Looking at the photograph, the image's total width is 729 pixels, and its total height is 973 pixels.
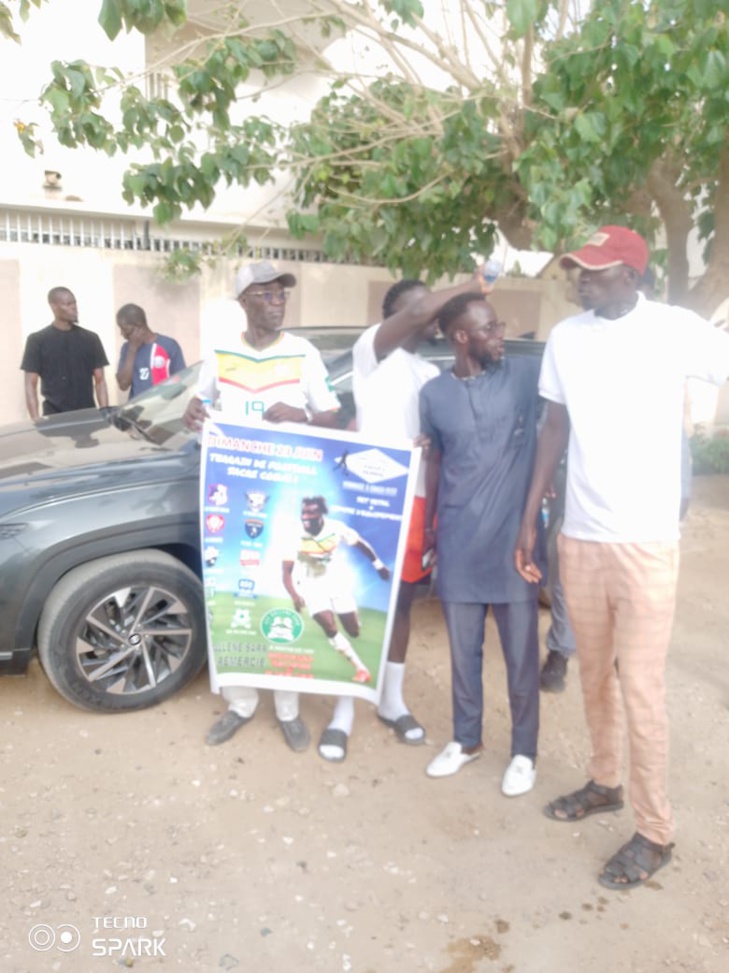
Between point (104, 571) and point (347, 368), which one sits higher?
point (347, 368)

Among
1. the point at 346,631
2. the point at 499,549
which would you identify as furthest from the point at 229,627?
the point at 499,549

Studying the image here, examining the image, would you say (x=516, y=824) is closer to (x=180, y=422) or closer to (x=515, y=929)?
(x=515, y=929)

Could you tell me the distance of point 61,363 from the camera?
599 cm

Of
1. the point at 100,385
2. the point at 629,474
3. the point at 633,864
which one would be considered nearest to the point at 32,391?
the point at 100,385

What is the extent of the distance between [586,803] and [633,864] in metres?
0.34

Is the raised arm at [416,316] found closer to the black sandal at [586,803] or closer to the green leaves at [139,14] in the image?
the green leaves at [139,14]

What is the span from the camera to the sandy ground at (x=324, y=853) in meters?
2.42

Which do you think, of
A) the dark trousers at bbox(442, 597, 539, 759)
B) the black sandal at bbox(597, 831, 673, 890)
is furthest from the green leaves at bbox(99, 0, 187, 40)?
the black sandal at bbox(597, 831, 673, 890)

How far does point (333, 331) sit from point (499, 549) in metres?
2.12

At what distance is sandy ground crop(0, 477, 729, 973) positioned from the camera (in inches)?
95.3

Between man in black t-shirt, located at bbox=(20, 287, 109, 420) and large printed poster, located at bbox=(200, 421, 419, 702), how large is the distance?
3.15 metres

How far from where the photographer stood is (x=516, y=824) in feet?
9.80

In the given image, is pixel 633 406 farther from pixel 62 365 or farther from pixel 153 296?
pixel 153 296

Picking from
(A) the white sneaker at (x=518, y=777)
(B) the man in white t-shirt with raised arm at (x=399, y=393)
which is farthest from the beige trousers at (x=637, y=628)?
(B) the man in white t-shirt with raised arm at (x=399, y=393)
